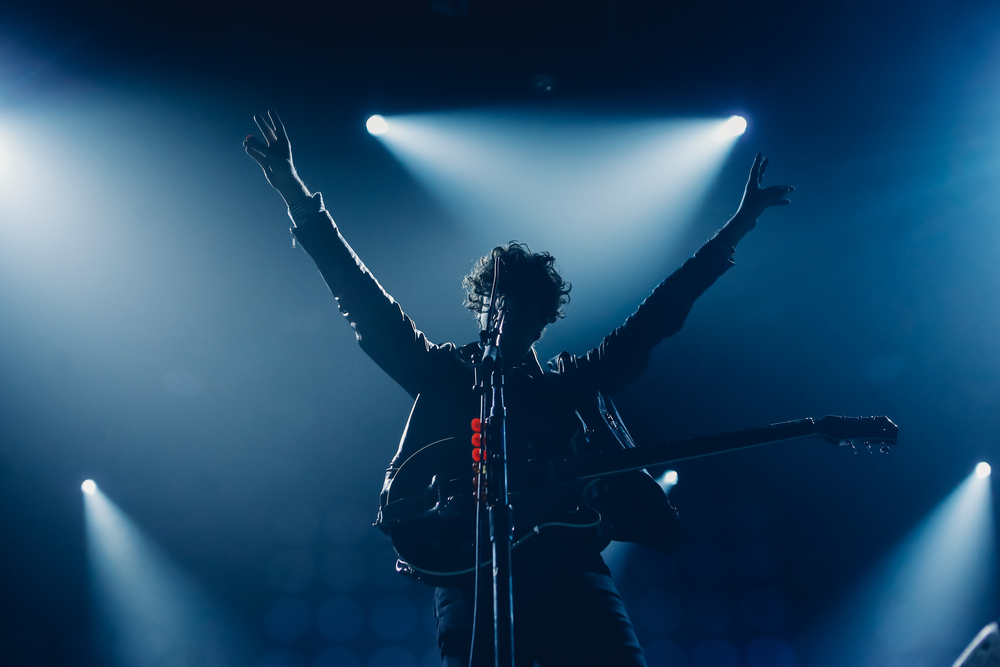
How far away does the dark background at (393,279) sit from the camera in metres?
3.92

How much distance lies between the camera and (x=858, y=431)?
2.21m

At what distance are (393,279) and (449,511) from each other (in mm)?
3200

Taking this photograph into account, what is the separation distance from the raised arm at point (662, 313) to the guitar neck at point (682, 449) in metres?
0.52

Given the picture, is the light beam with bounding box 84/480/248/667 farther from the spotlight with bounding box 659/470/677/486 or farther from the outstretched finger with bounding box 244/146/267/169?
the outstretched finger with bounding box 244/146/267/169

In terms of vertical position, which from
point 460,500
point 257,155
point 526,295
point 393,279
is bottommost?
point 460,500

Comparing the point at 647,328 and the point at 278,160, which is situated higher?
the point at 278,160

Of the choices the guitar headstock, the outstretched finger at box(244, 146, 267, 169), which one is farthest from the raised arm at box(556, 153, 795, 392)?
the outstretched finger at box(244, 146, 267, 169)

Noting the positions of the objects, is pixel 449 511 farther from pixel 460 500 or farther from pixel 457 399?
pixel 457 399

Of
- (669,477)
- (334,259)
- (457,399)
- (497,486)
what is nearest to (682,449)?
(457,399)

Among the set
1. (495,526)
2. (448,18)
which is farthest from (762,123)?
(495,526)

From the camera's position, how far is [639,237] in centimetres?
462

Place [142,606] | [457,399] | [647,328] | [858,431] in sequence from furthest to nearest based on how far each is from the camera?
[142,606], [647,328], [858,431], [457,399]

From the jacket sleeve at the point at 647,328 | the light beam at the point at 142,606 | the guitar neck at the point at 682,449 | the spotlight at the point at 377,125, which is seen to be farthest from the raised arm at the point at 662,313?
the light beam at the point at 142,606

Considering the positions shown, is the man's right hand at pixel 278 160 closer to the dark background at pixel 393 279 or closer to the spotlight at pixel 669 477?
the dark background at pixel 393 279
